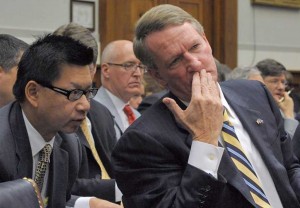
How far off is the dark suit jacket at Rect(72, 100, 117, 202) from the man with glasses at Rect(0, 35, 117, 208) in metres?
0.56

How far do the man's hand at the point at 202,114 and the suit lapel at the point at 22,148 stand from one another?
560 millimetres

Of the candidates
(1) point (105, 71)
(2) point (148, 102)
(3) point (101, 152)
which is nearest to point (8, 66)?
(3) point (101, 152)

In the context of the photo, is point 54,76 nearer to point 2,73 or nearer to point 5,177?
point 5,177

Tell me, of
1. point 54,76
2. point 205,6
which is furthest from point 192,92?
point 205,6

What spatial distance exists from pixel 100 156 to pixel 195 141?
1.47 m

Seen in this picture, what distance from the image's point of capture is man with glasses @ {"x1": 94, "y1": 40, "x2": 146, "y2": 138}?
3908 millimetres

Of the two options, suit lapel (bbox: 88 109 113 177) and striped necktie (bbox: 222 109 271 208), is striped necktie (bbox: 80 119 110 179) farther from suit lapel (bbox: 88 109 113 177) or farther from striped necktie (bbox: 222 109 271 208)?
striped necktie (bbox: 222 109 271 208)

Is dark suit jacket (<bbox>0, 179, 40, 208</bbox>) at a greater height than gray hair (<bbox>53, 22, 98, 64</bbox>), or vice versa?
gray hair (<bbox>53, 22, 98, 64</bbox>)

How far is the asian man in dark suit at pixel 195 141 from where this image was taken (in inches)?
68.2

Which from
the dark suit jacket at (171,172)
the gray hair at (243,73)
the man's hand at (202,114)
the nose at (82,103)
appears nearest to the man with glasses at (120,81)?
the gray hair at (243,73)

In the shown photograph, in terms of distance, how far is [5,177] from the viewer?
1.99 metres

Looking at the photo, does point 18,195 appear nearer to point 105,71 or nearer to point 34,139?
point 34,139

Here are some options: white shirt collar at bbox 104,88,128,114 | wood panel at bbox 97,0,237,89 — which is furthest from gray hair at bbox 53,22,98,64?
wood panel at bbox 97,0,237,89

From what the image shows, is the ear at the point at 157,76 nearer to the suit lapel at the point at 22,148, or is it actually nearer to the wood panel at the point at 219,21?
the suit lapel at the point at 22,148
